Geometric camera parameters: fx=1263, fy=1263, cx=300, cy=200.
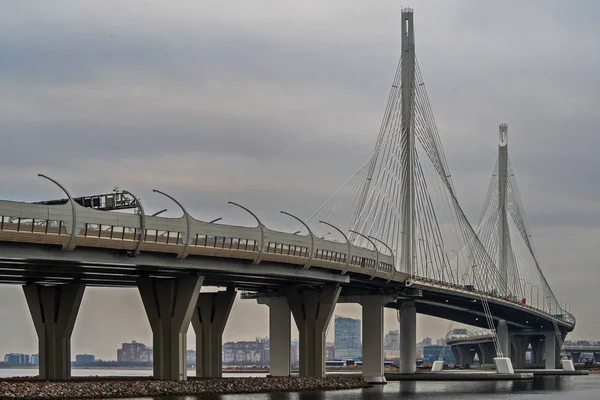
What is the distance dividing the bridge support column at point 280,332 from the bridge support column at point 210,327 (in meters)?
10.2

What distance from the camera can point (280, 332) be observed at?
4911 inches

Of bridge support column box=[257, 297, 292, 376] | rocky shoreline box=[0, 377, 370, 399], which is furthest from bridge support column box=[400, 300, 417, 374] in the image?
rocky shoreline box=[0, 377, 370, 399]

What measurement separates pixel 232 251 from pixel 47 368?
60.3 ft

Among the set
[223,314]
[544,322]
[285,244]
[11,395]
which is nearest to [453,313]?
[544,322]

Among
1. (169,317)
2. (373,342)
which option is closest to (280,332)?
(373,342)

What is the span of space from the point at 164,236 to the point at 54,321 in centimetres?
1869

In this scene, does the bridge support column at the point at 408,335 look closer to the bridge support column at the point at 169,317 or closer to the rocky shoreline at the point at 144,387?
the rocky shoreline at the point at 144,387

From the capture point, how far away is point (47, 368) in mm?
95062

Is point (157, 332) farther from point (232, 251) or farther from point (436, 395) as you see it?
point (436, 395)

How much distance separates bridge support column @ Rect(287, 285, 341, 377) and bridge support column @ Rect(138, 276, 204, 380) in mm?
23084

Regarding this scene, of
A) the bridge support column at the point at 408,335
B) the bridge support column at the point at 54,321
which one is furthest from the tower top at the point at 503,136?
the bridge support column at the point at 54,321

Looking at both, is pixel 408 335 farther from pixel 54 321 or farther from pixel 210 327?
pixel 54 321

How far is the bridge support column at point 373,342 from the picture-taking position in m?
124

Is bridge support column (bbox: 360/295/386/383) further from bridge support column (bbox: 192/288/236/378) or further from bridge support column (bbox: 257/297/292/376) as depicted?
bridge support column (bbox: 192/288/236/378)
